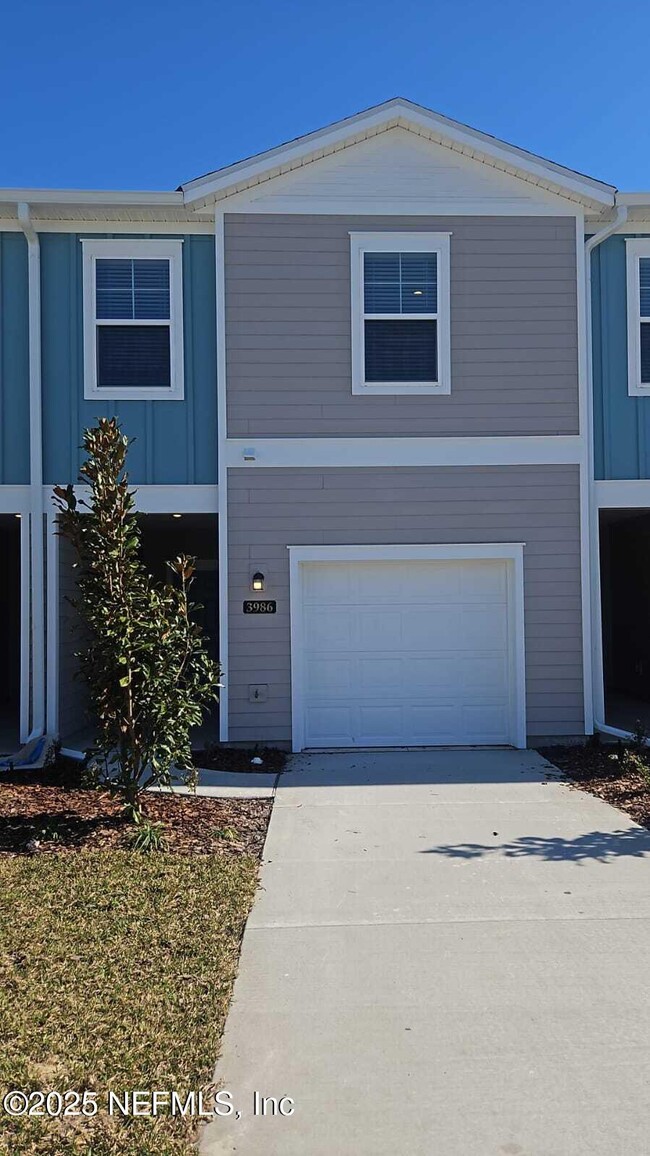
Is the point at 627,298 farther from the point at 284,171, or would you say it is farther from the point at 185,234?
the point at 185,234

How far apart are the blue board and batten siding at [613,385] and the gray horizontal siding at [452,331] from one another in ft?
1.28

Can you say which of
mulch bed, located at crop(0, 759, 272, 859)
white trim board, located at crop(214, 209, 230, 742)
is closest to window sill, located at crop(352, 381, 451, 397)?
white trim board, located at crop(214, 209, 230, 742)

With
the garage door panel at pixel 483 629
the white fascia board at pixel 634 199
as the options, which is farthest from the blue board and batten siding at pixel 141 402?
the white fascia board at pixel 634 199

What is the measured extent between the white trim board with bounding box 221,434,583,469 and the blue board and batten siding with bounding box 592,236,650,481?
457 mm

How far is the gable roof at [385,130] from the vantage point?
8.79m

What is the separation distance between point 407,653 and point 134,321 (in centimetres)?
464

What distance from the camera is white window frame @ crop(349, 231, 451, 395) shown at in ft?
29.7

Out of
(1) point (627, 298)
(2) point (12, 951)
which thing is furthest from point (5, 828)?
(1) point (627, 298)

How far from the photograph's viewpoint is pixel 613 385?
938cm

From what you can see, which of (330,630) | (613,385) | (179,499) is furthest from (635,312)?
(179,499)

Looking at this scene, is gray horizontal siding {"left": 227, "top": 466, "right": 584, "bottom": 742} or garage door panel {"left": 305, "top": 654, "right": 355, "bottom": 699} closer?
gray horizontal siding {"left": 227, "top": 466, "right": 584, "bottom": 742}

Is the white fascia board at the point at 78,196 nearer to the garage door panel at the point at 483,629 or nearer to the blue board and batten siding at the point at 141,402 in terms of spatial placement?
the blue board and batten siding at the point at 141,402

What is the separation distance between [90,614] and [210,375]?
3859mm

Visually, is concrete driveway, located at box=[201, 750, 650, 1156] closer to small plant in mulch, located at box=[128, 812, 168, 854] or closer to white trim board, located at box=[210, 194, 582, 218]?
small plant in mulch, located at box=[128, 812, 168, 854]
